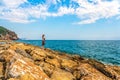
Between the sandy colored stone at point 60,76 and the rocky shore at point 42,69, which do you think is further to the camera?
the sandy colored stone at point 60,76

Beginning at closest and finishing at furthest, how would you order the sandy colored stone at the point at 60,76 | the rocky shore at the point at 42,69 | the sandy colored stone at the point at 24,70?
the sandy colored stone at the point at 24,70, the rocky shore at the point at 42,69, the sandy colored stone at the point at 60,76

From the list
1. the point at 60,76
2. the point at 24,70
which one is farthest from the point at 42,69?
the point at 24,70

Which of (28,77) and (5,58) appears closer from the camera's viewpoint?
(28,77)

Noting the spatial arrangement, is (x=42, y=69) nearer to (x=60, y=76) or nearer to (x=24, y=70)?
(x=60, y=76)

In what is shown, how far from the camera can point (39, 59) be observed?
21062 millimetres

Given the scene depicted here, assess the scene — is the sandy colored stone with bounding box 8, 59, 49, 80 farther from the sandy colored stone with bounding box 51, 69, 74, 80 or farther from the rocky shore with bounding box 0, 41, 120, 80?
the sandy colored stone with bounding box 51, 69, 74, 80

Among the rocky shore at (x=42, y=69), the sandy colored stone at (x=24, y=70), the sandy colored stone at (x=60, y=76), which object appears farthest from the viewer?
the sandy colored stone at (x=60, y=76)

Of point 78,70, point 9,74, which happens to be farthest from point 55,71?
point 9,74

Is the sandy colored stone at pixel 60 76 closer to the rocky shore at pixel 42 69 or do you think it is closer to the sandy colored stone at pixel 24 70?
the rocky shore at pixel 42 69

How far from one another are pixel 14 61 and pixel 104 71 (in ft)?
32.2

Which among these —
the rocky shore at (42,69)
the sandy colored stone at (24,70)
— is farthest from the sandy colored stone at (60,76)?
the sandy colored stone at (24,70)

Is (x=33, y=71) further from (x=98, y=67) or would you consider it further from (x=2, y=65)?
(x=98, y=67)

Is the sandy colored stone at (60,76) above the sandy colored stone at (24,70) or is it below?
below

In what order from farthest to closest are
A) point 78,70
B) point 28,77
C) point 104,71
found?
point 104,71, point 78,70, point 28,77
